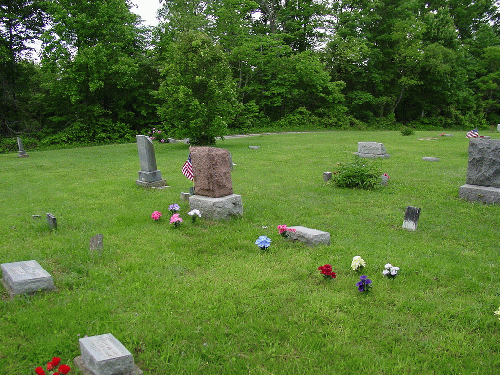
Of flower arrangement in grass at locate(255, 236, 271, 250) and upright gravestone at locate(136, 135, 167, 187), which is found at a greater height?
upright gravestone at locate(136, 135, 167, 187)

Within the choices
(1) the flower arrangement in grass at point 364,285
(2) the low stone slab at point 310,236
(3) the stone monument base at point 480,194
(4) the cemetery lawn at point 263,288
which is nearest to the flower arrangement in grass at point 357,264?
(4) the cemetery lawn at point 263,288

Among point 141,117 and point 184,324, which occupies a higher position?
point 141,117

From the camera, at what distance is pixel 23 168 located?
1416 cm

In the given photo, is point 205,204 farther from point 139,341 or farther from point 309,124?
point 309,124

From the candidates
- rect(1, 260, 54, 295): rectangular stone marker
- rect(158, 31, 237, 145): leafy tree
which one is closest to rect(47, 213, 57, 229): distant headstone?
rect(1, 260, 54, 295): rectangular stone marker

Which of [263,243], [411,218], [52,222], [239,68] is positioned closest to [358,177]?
[411,218]

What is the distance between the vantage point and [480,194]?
8.05 m

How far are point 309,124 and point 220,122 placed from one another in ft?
49.1

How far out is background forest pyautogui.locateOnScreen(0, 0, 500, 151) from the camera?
59.3 feet

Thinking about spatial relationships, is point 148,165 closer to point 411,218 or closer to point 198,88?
point 411,218

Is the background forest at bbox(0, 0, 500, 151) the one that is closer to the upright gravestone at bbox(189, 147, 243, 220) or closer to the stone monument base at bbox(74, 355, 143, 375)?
the upright gravestone at bbox(189, 147, 243, 220)

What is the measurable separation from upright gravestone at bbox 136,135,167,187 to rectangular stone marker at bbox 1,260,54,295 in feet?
18.2

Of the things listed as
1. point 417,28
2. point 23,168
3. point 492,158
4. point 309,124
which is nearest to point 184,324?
point 492,158

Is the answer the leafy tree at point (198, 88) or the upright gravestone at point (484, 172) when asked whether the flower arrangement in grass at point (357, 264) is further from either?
the leafy tree at point (198, 88)
